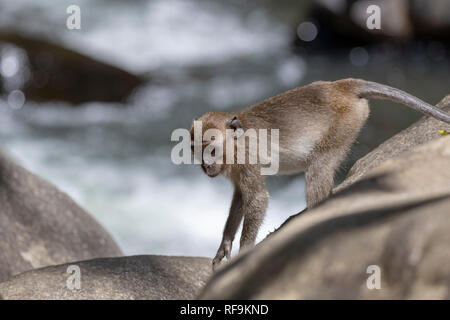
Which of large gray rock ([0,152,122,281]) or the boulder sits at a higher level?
large gray rock ([0,152,122,281])

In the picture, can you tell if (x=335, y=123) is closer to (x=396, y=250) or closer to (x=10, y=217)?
(x=396, y=250)

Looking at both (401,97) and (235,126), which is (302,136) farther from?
(401,97)

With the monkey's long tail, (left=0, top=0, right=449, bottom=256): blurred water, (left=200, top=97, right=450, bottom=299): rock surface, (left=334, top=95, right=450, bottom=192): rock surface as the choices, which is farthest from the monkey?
Result: (left=0, top=0, right=449, bottom=256): blurred water

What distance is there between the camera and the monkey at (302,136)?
5.18m

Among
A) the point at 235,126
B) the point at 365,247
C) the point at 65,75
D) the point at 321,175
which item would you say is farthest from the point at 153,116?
the point at 365,247

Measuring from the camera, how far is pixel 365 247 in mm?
2992

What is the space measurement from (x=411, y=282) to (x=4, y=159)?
4.92 m

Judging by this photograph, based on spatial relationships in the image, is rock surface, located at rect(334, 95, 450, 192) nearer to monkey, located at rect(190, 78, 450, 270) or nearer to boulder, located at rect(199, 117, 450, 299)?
monkey, located at rect(190, 78, 450, 270)

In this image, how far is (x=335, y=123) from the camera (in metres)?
5.27

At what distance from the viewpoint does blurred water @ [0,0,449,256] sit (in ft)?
35.0

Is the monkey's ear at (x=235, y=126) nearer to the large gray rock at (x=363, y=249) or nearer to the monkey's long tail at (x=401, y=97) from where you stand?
the monkey's long tail at (x=401, y=97)

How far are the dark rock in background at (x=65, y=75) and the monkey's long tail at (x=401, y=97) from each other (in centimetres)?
873

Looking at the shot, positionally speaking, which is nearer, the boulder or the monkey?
the boulder

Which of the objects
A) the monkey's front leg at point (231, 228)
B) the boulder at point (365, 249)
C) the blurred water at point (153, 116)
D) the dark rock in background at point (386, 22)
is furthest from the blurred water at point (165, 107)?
the boulder at point (365, 249)
